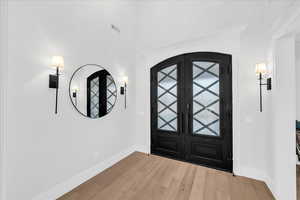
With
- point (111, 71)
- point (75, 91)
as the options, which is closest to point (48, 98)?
point (75, 91)

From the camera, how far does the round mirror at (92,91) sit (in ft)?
6.92

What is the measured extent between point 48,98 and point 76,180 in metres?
1.37

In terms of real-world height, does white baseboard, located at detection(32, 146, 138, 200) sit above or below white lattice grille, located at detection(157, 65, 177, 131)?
below

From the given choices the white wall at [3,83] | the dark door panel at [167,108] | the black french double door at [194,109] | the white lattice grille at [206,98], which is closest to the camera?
the white wall at [3,83]

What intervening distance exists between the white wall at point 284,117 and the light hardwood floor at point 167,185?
31 cm

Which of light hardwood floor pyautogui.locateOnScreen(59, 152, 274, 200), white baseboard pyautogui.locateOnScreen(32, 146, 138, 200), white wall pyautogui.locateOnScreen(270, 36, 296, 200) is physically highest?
white wall pyautogui.locateOnScreen(270, 36, 296, 200)

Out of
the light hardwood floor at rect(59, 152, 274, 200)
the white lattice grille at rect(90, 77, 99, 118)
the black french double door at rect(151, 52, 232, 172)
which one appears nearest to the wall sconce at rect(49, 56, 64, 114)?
the white lattice grille at rect(90, 77, 99, 118)

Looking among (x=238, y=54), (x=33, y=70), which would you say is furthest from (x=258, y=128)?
(x=33, y=70)

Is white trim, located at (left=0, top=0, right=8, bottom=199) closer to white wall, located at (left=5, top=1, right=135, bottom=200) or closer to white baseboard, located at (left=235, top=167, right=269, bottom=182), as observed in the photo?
white wall, located at (left=5, top=1, right=135, bottom=200)

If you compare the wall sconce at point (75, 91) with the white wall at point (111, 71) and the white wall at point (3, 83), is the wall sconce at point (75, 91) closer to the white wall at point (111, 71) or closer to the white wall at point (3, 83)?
the white wall at point (111, 71)

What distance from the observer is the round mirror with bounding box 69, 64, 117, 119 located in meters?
2.11

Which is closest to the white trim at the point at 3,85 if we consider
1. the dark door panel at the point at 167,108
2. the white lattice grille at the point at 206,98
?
the dark door panel at the point at 167,108

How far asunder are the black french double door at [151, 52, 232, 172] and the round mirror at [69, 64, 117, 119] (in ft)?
3.98

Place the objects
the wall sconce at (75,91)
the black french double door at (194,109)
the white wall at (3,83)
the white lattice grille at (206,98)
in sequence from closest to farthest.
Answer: the white wall at (3,83)
the wall sconce at (75,91)
the black french double door at (194,109)
the white lattice grille at (206,98)
